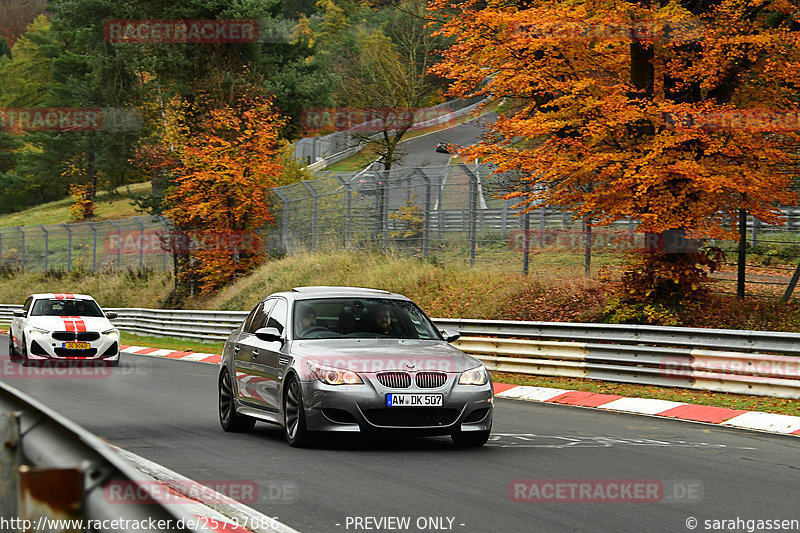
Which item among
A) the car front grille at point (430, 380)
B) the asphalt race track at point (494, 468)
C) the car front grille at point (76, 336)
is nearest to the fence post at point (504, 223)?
the car front grille at point (76, 336)

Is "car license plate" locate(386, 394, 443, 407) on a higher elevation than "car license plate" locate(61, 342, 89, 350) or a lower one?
higher

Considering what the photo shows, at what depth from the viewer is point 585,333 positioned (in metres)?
18.6

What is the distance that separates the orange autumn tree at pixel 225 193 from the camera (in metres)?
39.0

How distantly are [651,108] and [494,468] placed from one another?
34.9 feet

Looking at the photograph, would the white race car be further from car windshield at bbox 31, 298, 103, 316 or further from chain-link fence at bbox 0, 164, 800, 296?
chain-link fence at bbox 0, 164, 800, 296

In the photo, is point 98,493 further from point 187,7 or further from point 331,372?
point 187,7

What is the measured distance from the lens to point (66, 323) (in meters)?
22.0

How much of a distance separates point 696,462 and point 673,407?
17.2ft

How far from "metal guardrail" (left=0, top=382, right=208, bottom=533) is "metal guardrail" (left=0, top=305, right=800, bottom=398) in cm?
1257

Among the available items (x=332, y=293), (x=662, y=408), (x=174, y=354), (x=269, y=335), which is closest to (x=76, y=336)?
(x=174, y=354)

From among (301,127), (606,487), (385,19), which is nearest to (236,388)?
(606,487)

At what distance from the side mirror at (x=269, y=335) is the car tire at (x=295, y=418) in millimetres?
627

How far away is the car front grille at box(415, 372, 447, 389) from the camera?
33.6ft

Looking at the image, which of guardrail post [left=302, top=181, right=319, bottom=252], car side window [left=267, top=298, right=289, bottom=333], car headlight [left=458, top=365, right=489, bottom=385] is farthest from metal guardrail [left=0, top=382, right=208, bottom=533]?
guardrail post [left=302, top=181, right=319, bottom=252]
